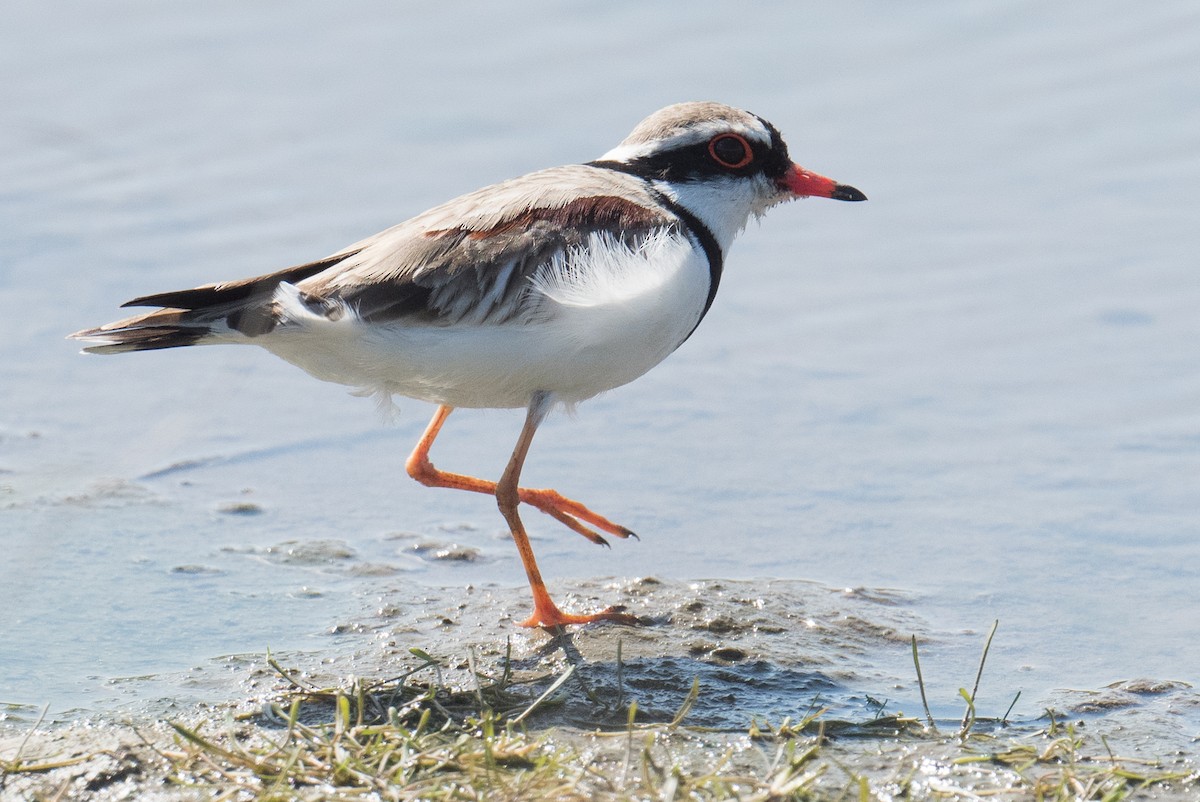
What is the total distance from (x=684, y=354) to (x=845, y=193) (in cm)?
225

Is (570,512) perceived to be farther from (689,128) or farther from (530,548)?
(689,128)

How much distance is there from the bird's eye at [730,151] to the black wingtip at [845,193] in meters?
0.53

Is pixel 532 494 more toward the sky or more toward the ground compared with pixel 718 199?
more toward the ground

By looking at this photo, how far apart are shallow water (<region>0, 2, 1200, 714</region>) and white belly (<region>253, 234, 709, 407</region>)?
1.42 feet

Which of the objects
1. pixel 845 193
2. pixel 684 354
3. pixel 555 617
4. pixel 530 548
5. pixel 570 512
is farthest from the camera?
pixel 684 354

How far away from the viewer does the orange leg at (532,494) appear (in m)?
6.59

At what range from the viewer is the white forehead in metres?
6.58

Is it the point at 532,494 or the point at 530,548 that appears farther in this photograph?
the point at 532,494

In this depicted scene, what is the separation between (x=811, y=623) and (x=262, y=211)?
5.47m

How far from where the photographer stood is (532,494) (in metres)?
6.53

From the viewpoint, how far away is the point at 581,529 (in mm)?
6707

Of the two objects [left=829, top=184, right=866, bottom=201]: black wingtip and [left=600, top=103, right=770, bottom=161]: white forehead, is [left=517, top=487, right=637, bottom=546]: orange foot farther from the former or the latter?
[left=829, top=184, right=866, bottom=201]: black wingtip

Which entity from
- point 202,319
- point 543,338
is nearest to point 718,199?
point 543,338

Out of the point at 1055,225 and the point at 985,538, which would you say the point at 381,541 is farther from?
the point at 1055,225
